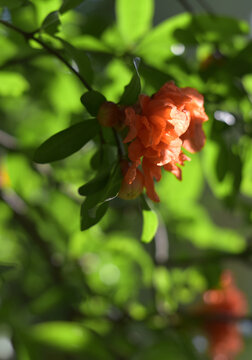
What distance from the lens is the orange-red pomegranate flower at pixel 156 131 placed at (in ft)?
1.07

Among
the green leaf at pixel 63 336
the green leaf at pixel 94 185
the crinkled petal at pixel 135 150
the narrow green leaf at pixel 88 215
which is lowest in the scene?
the green leaf at pixel 63 336

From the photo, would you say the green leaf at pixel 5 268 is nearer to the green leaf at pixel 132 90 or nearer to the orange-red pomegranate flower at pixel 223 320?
the green leaf at pixel 132 90

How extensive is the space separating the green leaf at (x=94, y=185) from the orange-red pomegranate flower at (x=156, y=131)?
25 mm

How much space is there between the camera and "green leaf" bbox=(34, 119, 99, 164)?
35 cm

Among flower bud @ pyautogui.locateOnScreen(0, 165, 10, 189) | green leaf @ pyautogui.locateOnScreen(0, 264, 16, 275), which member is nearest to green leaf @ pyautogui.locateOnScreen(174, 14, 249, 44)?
green leaf @ pyautogui.locateOnScreen(0, 264, 16, 275)

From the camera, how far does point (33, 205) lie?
87 cm

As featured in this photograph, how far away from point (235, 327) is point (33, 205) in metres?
0.42

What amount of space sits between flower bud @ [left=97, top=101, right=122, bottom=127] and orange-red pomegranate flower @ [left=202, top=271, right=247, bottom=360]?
0.57 meters

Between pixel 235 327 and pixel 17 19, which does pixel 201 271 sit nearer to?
pixel 235 327

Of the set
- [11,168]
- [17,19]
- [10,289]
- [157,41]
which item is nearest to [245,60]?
[157,41]

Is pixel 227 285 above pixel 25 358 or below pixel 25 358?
below

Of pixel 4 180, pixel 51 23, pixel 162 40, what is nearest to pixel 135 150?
pixel 51 23

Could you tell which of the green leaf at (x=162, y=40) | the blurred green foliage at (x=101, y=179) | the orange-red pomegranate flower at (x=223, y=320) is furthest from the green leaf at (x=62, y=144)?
the orange-red pomegranate flower at (x=223, y=320)

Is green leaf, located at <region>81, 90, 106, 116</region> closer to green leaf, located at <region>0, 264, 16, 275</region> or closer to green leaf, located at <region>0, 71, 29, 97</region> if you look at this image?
green leaf, located at <region>0, 264, 16, 275</region>
